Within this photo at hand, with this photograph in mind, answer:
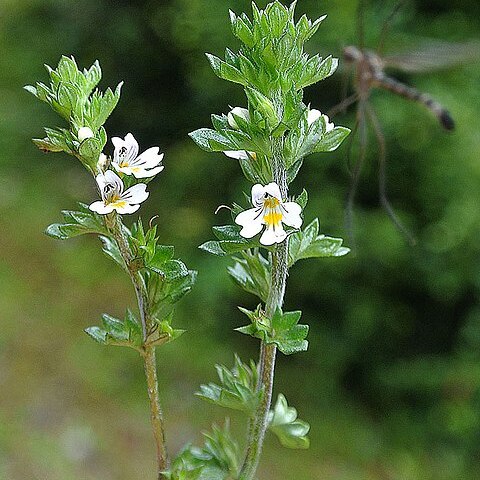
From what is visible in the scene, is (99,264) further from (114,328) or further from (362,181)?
(114,328)

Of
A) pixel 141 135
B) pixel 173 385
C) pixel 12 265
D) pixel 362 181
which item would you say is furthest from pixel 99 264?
pixel 362 181

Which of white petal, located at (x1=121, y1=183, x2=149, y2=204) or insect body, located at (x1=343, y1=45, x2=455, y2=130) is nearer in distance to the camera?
white petal, located at (x1=121, y1=183, x2=149, y2=204)

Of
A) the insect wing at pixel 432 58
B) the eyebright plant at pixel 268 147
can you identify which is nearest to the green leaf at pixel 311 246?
the eyebright plant at pixel 268 147

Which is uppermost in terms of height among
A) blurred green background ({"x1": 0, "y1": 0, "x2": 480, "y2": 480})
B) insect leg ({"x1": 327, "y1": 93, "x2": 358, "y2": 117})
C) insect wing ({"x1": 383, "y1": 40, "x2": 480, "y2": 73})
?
insect wing ({"x1": 383, "y1": 40, "x2": 480, "y2": 73})

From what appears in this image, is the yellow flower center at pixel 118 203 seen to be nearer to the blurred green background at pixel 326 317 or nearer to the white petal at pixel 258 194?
the white petal at pixel 258 194

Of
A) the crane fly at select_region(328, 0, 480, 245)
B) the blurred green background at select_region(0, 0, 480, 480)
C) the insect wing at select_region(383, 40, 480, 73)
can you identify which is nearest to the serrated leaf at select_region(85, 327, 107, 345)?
the crane fly at select_region(328, 0, 480, 245)

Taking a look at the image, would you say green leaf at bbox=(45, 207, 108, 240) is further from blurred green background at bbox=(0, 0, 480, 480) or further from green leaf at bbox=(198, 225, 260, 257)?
blurred green background at bbox=(0, 0, 480, 480)

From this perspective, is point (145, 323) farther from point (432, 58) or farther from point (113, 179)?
point (432, 58)
